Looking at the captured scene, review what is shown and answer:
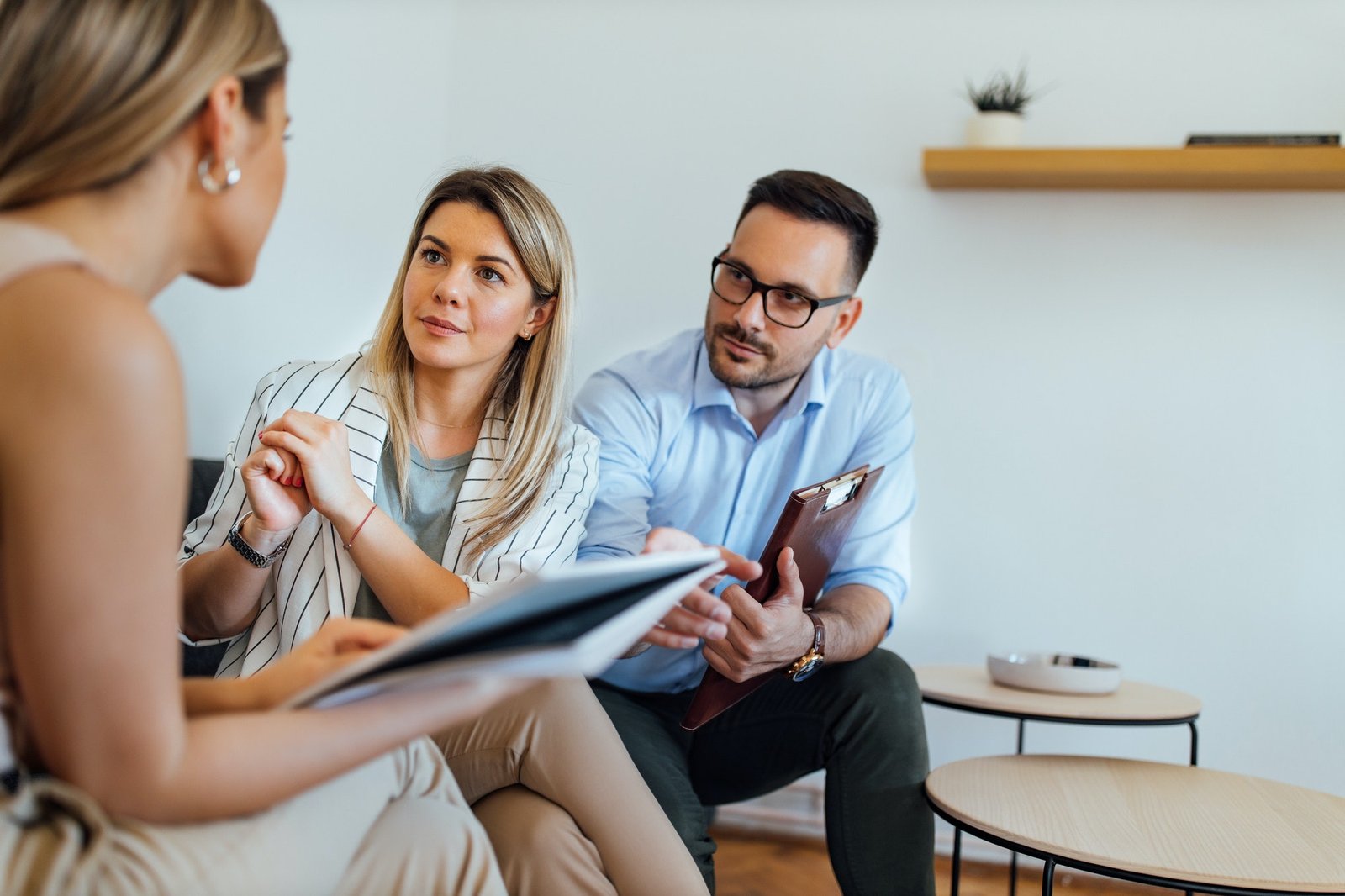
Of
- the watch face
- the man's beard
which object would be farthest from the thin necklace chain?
the watch face

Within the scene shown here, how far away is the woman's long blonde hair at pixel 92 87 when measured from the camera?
2.51ft

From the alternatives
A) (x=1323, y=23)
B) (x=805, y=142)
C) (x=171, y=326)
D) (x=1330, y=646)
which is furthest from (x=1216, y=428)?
(x=171, y=326)

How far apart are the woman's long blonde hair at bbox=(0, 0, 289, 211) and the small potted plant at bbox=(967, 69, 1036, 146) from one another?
87.0 inches

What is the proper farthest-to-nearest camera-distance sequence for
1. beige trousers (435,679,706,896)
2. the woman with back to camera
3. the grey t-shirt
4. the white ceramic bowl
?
the white ceramic bowl
the grey t-shirt
beige trousers (435,679,706,896)
the woman with back to camera

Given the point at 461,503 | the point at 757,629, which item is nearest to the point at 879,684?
the point at 757,629

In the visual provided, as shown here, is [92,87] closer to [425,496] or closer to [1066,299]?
[425,496]

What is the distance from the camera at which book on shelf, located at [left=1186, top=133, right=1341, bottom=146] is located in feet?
8.23

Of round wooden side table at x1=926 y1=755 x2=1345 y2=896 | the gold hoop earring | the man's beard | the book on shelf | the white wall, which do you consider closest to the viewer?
the gold hoop earring

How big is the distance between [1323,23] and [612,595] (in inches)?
103

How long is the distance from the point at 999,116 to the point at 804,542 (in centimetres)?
153

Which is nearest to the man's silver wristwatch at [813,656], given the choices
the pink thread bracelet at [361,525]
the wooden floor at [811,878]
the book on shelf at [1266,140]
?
the pink thread bracelet at [361,525]

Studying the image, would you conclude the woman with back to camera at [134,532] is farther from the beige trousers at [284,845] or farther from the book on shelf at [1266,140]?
the book on shelf at [1266,140]

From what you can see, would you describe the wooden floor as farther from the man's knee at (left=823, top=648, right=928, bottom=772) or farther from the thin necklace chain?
the thin necklace chain

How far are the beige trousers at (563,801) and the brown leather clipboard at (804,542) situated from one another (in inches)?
13.1
